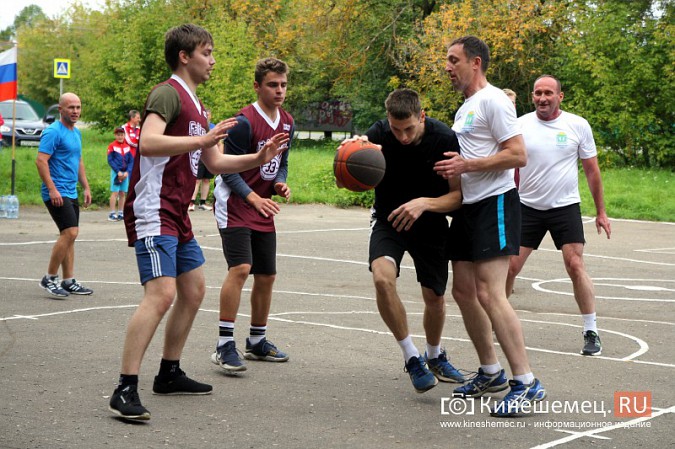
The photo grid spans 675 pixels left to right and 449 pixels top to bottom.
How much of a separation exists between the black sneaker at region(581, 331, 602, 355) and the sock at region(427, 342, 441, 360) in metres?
1.76

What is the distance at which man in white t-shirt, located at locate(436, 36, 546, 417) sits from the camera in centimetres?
661

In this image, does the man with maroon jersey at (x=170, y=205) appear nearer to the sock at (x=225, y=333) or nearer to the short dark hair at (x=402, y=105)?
the short dark hair at (x=402, y=105)

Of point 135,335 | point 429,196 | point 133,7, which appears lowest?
point 135,335

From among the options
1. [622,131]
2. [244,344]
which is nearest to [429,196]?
[244,344]

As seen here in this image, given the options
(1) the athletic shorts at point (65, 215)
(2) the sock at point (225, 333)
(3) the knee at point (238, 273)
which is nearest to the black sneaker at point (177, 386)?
(2) the sock at point (225, 333)

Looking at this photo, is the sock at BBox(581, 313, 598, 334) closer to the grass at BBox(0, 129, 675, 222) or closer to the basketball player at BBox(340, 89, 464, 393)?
the basketball player at BBox(340, 89, 464, 393)

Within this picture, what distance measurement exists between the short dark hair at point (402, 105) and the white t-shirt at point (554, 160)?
275 centimetres

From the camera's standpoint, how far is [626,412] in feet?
21.7

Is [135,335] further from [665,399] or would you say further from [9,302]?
[9,302]

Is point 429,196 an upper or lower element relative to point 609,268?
upper

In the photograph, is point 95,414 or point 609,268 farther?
point 609,268

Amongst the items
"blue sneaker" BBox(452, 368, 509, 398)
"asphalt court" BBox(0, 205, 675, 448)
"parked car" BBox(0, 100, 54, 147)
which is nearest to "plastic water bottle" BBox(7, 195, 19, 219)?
"asphalt court" BBox(0, 205, 675, 448)

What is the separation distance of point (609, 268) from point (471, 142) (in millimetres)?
8647

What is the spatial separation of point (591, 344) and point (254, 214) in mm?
3091
